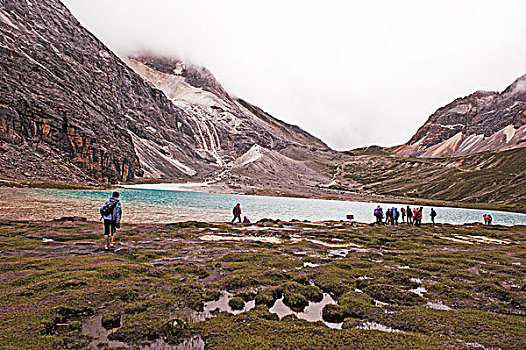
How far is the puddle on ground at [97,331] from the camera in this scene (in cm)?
716

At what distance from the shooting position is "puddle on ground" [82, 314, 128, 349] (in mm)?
7155

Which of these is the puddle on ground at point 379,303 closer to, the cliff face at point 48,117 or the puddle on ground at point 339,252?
the puddle on ground at point 339,252

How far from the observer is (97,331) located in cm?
770

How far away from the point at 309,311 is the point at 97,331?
625cm

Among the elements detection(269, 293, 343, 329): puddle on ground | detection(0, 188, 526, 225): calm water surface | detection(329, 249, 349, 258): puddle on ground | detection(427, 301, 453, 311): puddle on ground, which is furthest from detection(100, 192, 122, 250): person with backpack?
detection(0, 188, 526, 225): calm water surface

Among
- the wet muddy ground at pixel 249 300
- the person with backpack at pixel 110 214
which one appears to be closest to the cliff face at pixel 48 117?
the person with backpack at pixel 110 214

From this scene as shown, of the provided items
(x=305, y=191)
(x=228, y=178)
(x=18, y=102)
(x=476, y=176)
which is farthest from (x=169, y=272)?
(x=476, y=176)

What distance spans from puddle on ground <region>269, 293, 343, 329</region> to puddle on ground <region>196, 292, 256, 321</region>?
822mm

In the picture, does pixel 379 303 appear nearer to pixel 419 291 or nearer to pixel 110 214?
pixel 419 291

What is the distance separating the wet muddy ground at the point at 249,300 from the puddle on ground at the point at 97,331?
27 millimetres

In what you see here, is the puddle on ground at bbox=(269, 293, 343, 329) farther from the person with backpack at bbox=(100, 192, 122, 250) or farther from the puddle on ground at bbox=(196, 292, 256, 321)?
the person with backpack at bbox=(100, 192, 122, 250)

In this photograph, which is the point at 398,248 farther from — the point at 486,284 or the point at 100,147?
the point at 100,147

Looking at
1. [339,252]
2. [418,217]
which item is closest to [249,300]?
[339,252]

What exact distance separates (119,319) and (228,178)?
189 metres
